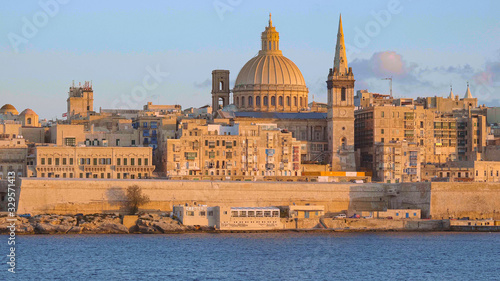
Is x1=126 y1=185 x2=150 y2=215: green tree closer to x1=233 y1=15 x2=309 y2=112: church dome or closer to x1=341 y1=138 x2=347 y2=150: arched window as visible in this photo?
x1=341 y1=138 x2=347 y2=150: arched window

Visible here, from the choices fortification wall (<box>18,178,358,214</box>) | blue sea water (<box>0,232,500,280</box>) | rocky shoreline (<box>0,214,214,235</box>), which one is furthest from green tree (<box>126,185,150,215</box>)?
blue sea water (<box>0,232,500,280</box>)

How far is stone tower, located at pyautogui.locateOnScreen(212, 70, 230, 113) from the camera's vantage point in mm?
124062

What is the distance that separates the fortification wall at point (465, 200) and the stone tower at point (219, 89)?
36.3m

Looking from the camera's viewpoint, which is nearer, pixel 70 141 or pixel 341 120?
pixel 70 141

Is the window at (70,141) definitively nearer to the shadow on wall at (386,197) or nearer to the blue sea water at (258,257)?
the blue sea water at (258,257)

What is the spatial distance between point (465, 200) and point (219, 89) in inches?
1481

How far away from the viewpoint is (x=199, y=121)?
4134 inches

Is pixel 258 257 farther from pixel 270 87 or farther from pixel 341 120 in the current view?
pixel 270 87

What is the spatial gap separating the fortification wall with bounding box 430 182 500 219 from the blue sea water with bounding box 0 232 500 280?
6.86m

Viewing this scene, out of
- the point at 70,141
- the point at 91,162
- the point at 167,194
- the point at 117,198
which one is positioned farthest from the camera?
the point at 70,141

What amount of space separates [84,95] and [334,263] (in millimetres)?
56191

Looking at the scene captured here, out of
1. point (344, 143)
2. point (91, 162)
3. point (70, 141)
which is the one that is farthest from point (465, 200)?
point (70, 141)

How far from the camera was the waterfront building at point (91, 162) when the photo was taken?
96.9m

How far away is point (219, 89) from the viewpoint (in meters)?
124
